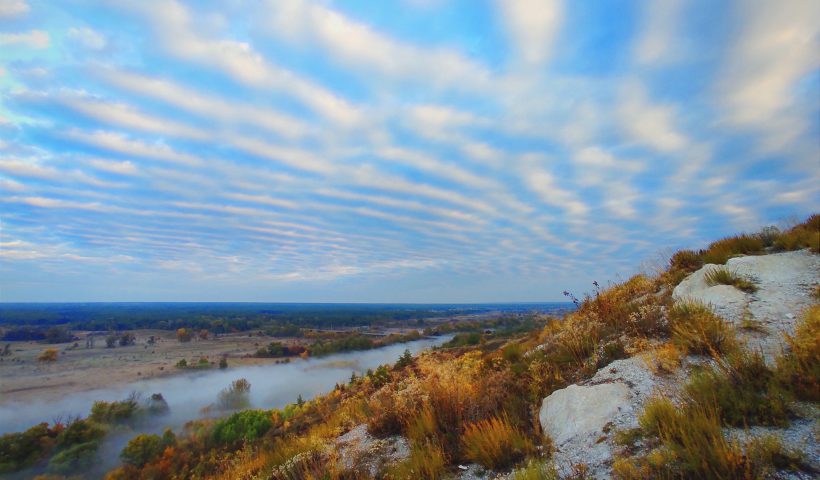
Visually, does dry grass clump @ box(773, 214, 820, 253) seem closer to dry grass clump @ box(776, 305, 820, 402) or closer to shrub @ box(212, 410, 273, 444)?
dry grass clump @ box(776, 305, 820, 402)

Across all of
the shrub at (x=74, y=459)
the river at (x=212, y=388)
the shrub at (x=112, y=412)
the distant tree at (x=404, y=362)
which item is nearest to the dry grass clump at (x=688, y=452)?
the distant tree at (x=404, y=362)

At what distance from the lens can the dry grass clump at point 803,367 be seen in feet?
12.4

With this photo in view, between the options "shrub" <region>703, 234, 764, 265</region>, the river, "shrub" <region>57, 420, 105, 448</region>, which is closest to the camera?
"shrub" <region>703, 234, 764, 265</region>

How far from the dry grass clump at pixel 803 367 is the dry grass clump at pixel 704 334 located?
897mm

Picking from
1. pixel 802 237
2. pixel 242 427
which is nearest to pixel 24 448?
pixel 242 427

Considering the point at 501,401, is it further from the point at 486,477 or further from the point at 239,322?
the point at 239,322

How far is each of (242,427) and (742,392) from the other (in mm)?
32316

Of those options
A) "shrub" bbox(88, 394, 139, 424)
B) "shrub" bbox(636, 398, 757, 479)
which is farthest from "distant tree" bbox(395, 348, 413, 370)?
"shrub" bbox(88, 394, 139, 424)

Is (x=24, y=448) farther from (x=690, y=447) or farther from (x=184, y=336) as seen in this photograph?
(x=184, y=336)

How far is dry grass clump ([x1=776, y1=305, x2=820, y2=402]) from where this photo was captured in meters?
3.78

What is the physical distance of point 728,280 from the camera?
775 centimetres

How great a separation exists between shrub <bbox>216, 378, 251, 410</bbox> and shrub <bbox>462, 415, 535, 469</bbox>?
60.8 m

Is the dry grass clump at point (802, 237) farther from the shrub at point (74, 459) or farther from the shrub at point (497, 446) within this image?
the shrub at point (74, 459)

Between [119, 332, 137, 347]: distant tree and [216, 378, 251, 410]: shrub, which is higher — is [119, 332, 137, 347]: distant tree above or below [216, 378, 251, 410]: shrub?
above
